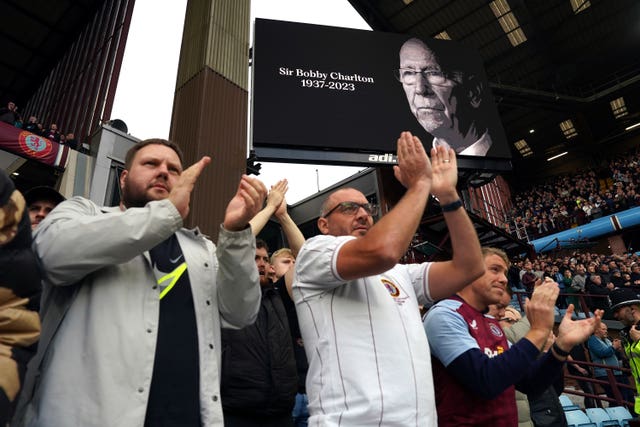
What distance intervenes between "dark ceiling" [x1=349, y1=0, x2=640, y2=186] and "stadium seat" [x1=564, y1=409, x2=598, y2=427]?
13.4 m

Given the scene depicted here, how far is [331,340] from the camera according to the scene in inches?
52.2

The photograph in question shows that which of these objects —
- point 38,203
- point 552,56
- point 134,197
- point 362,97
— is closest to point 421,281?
point 134,197

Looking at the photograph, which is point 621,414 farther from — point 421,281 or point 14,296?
point 14,296

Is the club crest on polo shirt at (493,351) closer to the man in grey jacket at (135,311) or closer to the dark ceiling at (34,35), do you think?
the man in grey jacket at (135,311)

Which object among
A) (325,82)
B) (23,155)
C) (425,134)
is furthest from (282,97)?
(23,155)

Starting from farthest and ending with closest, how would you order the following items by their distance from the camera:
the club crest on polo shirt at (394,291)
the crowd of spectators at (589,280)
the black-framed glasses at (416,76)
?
the crowd of spectators at (589,280)
the black-framed glasses at (416,76)
the club crest on polo shirt at (394,291)

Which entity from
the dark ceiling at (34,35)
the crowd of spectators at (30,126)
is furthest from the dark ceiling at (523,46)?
the crowd of spectators at (30,126)

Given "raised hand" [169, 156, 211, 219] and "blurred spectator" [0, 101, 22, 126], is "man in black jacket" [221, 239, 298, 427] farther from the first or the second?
"blurred spectator" [0, 101, 22, 126]

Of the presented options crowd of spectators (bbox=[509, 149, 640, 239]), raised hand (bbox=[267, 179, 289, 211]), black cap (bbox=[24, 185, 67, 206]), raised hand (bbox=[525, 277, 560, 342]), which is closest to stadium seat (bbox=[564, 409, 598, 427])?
raised hand (bbox=[525, 277, 560, 342])

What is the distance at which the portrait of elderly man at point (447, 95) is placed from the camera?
27.3 ft

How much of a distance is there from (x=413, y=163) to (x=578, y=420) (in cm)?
453

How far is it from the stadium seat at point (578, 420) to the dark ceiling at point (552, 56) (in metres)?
13.4

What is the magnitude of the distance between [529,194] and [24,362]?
26816 millimetres

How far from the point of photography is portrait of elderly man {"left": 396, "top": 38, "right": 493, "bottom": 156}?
8.31 meters
